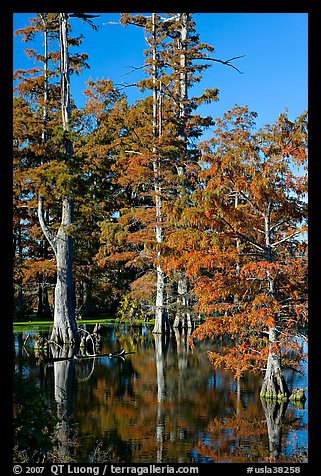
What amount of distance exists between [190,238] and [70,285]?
34.6 ft

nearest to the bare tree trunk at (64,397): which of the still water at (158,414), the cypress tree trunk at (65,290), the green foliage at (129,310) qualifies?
the still water at (158,414)

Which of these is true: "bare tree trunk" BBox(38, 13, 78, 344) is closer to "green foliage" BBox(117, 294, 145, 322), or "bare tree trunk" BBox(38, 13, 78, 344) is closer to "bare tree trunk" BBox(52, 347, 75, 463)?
"bare tree trunk" BBox(52, 347, 75, 463)

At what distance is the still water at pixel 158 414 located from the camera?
7828mm

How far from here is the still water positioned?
7.83 meters

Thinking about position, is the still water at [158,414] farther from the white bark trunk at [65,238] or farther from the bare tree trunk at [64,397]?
the white bark trunk at [65,238]

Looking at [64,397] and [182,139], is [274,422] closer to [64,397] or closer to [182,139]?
[64,397]

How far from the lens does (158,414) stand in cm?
1019

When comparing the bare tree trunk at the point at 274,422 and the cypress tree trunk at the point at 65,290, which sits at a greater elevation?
the cypress tree trunk at the point at 65,290
